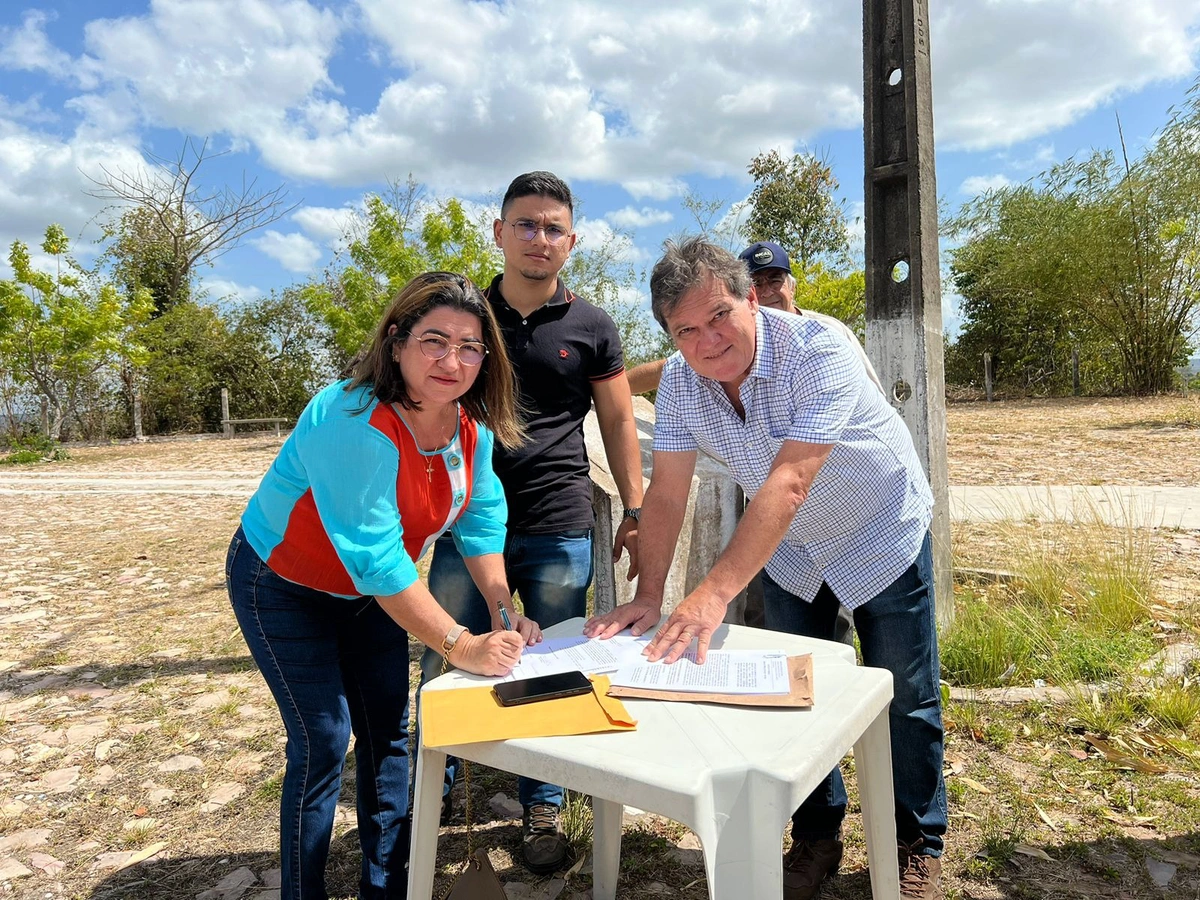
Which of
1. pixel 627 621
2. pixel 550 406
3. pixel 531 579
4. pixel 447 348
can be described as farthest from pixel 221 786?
pixel 447 348

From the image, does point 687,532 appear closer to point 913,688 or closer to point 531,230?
point 913,688

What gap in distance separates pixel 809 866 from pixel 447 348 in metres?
1.92

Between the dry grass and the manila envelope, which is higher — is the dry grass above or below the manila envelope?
below

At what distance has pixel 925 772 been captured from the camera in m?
2.42

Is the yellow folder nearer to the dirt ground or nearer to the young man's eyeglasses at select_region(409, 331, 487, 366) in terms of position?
the young man's eyeglasses at select_region(409, 331, 487, 366)

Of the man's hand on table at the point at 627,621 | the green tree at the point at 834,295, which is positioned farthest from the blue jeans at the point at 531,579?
the green tree at the point at 834,295

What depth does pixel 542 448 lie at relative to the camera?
2910mm

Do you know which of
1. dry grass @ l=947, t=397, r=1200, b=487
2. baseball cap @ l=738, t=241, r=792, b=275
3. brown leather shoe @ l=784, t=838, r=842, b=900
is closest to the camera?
brown leather shoe @ l=784, t=838, r=842, b=900

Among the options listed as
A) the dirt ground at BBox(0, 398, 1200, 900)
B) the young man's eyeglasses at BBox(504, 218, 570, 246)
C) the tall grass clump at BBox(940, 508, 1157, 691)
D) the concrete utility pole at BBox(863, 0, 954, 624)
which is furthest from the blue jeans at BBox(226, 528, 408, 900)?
the concrete utility pole at BBox(863, 0, 954, 624)

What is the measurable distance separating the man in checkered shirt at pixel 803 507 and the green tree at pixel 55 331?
70.1ft

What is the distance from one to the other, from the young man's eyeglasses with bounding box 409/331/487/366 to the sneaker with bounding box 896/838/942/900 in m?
1.89

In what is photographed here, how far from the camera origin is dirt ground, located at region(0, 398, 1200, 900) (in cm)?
269

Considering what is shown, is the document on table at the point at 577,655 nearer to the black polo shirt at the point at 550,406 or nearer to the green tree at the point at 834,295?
the black polo shirt at the point at 550,406

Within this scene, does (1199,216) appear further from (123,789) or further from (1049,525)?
(123,789)
